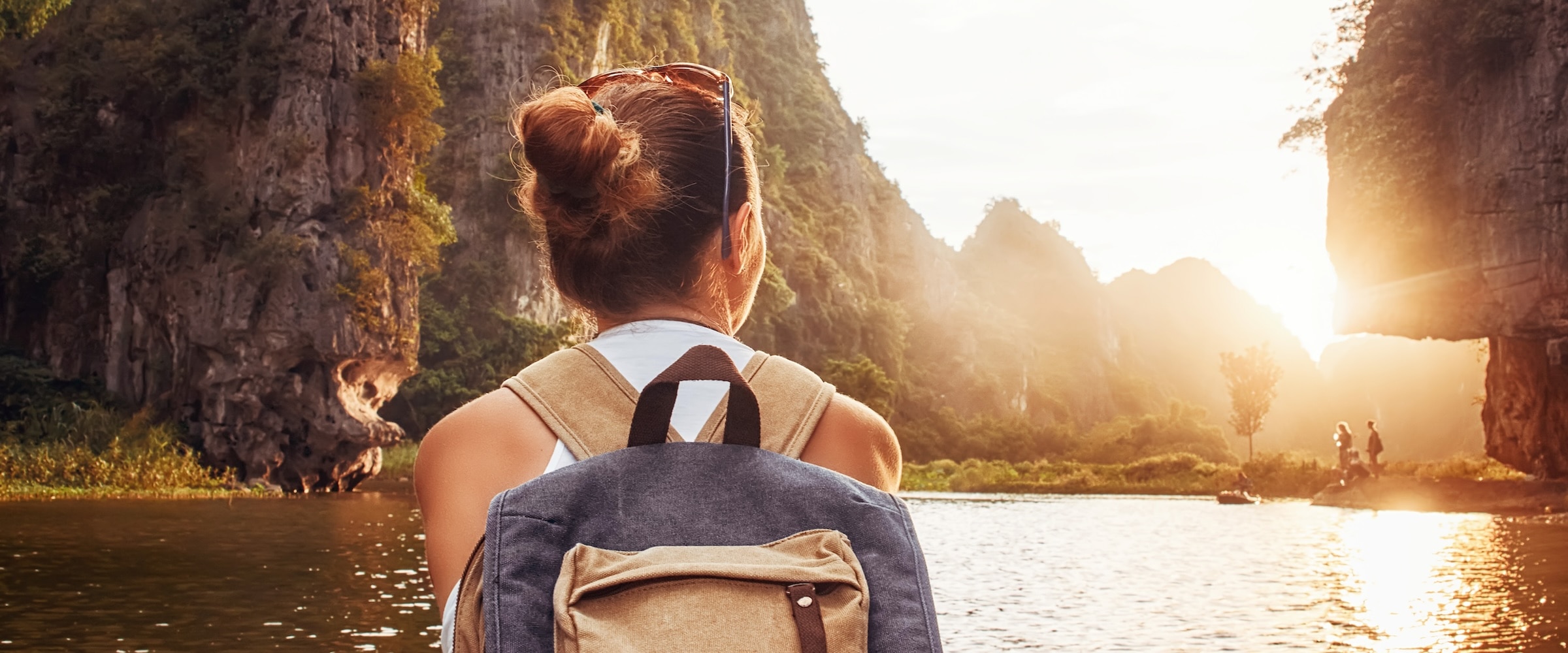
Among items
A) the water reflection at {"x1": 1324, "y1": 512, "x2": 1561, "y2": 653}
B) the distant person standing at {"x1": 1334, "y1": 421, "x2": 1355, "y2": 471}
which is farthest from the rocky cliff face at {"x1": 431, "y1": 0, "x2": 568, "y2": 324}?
the water reflection at {"x1": 1324, "y1": 512, "x2": 1561, "y2": 653}

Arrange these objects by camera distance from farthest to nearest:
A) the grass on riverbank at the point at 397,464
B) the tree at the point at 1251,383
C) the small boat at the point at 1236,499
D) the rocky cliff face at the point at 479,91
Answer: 1. the tree at the point at 1251,383
2. the rocky cliff face at the point at 479,91
3. the grass on riverbank at the point at 397,464
4. the small boat at the point at 1236,499

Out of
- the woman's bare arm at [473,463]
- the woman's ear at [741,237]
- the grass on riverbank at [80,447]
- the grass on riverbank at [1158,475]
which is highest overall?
the woman's ear at [741,237]

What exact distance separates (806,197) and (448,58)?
119ft

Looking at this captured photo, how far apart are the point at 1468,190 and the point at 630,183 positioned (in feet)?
81.7

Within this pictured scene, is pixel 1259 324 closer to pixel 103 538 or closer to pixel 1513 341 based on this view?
pixel 1513 341

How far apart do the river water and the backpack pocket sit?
724cm

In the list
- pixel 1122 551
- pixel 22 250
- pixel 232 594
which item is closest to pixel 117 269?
pixel 22 250

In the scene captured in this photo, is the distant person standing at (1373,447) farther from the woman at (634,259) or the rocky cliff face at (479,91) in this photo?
the woman at (634,259)

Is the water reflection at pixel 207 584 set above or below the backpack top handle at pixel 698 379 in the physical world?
below

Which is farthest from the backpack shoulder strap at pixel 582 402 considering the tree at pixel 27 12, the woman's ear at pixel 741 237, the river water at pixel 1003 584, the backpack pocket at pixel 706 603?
the tree at pixel 27 12

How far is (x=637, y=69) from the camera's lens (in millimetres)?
1512

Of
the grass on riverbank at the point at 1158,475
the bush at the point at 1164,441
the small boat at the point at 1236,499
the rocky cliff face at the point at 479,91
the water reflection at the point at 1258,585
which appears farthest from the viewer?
the bush at the point at 1164,441

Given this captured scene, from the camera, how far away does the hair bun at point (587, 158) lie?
137cm

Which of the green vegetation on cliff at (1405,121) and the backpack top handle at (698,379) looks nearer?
the backpack top handle at (698,379)
